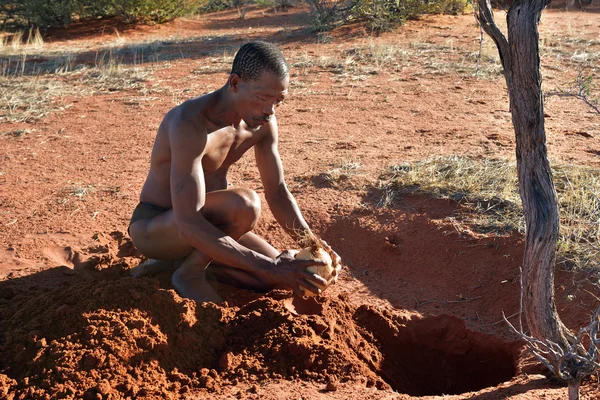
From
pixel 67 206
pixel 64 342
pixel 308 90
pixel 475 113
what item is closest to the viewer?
pixel 64 342

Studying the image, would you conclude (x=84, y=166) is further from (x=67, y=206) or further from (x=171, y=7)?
(x=171, y=7)

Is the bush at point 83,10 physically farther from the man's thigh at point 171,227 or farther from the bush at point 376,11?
the man's thigh at point 171,227

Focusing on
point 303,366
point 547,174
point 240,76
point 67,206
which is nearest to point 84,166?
point 67,206

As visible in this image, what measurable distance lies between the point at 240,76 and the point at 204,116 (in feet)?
0.89

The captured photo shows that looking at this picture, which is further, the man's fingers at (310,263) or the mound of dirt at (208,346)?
the man's fingers at (310,263)

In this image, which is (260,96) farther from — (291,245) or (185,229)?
(291,245)

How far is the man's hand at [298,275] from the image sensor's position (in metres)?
2.98

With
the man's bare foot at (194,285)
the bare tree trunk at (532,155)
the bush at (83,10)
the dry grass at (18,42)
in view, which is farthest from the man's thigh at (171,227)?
the bush at (83,10)

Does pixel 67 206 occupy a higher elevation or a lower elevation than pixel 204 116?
lower

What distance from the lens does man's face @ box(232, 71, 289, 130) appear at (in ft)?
9.84

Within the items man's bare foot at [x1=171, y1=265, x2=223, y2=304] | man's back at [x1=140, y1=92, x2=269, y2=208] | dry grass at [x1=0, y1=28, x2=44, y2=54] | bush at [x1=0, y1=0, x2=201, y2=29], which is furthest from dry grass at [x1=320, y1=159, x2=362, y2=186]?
bush at [x1=0, y1=0, x2=201, y2=29]

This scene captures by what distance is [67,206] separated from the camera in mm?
4562

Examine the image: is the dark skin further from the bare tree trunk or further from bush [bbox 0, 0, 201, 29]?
bush [bbox 0, 0, 201, 29]

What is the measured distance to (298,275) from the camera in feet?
9.84
